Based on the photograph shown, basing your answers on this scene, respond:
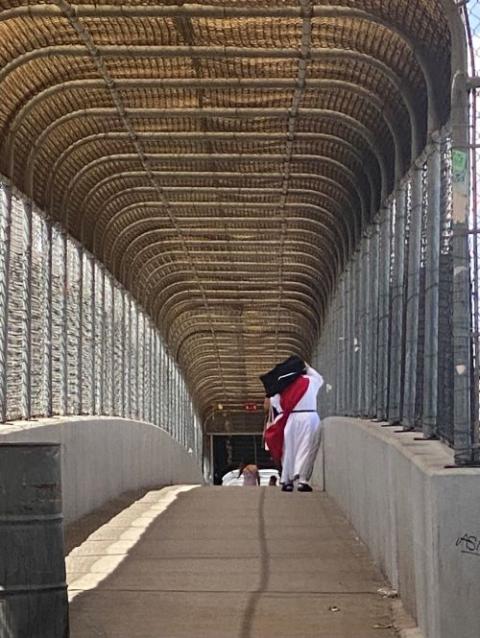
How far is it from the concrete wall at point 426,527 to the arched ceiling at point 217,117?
2.26 meters

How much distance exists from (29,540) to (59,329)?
8237 mm

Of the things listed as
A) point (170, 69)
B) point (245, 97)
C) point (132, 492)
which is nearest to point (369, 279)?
point (245, 97)

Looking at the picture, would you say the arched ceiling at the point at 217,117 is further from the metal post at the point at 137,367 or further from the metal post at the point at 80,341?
the metal post at the point at 137,367

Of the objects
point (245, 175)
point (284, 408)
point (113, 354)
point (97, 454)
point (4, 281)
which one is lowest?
point (97, 454)

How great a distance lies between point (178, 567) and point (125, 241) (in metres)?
9.69

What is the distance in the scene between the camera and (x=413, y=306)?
9.38 meters

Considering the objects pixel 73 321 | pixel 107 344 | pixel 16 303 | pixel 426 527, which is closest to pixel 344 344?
pixel 73 321

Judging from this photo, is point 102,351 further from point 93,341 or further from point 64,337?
point 64,337

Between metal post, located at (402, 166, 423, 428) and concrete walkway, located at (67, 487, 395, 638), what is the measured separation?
3.69 ft

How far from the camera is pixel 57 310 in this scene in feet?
47.3

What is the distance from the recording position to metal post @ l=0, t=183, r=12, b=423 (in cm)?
1129

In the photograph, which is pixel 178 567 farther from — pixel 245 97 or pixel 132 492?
pixel 132 492

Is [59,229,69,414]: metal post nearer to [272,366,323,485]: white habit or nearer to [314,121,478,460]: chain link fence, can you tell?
[314,121,478,460]: chain link fence

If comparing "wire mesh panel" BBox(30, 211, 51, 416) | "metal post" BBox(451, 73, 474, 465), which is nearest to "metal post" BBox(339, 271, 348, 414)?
"wire mesh panel" BBox(30, 211, 51, 416)
